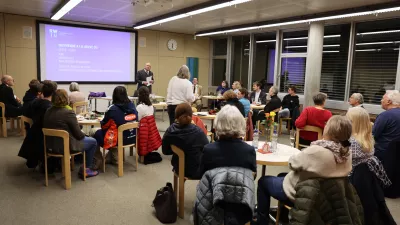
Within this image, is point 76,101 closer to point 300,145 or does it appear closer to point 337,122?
point 300,145

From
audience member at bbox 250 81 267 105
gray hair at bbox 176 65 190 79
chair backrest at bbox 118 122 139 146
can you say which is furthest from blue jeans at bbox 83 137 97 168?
audience member at bbox 250 81 267 105

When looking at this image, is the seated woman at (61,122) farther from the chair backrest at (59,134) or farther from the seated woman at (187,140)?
the seated woman at (187,140)

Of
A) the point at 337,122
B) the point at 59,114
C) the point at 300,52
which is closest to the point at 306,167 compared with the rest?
the point at 337,122

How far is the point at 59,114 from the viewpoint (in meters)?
3.54

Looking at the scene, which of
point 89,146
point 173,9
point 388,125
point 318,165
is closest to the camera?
point 318,165

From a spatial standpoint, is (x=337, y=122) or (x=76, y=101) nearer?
(x=337, y=122)

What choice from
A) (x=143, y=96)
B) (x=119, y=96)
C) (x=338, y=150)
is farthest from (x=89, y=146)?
(x=338, y=150)

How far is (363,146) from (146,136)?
9.67 ft

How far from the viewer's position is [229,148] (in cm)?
215

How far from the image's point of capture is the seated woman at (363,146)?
255cm

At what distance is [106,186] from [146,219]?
103 cm

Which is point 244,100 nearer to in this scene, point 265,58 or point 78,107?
point 78,107

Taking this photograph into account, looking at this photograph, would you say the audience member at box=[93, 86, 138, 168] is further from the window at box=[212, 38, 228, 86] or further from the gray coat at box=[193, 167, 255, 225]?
the window at box=[212, 38, 228, 86]

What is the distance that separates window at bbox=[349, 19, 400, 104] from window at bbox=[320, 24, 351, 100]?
0.24 m
